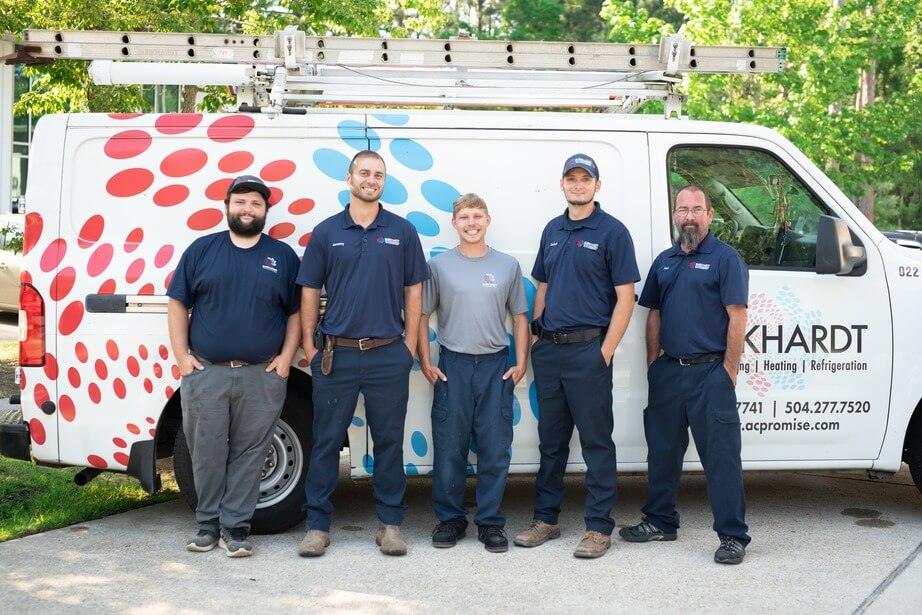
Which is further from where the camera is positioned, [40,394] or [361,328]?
[40,394]

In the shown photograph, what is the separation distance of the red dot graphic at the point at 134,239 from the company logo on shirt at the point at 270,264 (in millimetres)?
700

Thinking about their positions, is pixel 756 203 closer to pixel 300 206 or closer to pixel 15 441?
pixel 300 206

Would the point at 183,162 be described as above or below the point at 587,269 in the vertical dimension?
above

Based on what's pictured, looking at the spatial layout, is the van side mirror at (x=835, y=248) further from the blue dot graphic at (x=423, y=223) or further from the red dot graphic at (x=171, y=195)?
the red dot graphic at (x=171, y=195)

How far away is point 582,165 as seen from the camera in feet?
17.3

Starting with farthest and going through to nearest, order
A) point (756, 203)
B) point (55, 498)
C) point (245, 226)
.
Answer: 1. point (55, 498)
2. point (756, 203)
3. point (245, 226)

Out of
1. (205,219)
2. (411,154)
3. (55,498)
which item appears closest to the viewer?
(205,219)

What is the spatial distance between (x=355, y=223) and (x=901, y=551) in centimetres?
326

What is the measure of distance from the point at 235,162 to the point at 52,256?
104cm

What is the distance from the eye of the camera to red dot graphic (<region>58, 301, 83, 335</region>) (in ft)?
17.8

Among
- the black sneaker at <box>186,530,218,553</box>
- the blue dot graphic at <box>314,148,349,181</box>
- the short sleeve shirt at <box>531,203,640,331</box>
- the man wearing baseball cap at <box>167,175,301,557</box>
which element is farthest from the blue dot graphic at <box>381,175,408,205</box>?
the black sneaker at <box>186,530,218,553</box>

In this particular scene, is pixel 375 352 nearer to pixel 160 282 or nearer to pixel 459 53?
pixel 160 282

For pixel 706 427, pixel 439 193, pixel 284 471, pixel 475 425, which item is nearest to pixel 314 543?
pixel 284 471

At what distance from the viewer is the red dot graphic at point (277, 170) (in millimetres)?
5555
